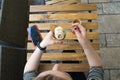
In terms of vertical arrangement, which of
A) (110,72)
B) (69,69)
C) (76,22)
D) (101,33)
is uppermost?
(76,22)

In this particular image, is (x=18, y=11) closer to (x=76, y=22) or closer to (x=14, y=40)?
(x=14, y=40)

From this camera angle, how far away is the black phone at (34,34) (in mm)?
1560

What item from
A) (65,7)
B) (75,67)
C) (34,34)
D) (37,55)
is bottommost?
(75,67)

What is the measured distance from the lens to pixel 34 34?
157cm

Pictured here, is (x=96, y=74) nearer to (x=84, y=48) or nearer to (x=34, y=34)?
(x=84, y=48)

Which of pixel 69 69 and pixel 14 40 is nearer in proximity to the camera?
pixel 69 69

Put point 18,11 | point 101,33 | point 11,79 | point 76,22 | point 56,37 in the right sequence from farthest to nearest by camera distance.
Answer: point 101,33, point 18,11, point 11,79, point 76,22, point 56,37

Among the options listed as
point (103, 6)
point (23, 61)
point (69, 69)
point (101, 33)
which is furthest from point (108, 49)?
point (23, 61)

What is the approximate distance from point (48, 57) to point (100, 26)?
2.27ft

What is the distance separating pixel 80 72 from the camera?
5.59ft

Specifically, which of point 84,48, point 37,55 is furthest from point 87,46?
point 37,55

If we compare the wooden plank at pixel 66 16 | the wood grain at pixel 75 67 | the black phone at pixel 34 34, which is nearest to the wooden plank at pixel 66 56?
the wood grain at pixel 75 67

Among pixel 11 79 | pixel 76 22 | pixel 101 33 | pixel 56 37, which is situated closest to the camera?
pixel 56 37

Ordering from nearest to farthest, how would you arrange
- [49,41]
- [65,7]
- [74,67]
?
[49,41], [74,67], [65,7]
